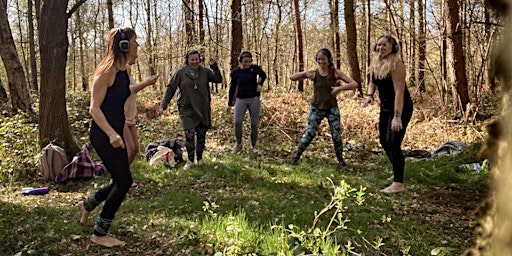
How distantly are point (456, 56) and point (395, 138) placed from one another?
16.0 feet

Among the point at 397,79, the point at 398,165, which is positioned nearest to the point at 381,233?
→ the point at 398,165

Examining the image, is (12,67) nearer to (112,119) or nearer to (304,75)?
(304,75)

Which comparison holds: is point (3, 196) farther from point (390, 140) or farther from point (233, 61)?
point (233, 61)

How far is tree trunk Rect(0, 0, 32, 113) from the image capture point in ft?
31.6

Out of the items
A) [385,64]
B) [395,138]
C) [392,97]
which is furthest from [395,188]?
[385,64]

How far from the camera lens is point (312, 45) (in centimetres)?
3284

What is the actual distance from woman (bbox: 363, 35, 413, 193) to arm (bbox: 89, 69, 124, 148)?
129 inches

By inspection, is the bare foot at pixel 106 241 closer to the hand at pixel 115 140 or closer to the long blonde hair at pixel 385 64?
the hand at pixel 115 140

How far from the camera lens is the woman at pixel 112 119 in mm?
3416

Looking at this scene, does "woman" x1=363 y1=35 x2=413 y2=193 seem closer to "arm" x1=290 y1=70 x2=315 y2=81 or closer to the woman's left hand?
the woman's left hand

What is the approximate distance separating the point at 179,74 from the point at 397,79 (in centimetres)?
346

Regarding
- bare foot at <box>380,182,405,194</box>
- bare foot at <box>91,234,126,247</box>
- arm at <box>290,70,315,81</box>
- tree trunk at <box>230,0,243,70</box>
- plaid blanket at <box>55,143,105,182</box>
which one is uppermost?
tree trunk at <box>230,0,243,70</box>

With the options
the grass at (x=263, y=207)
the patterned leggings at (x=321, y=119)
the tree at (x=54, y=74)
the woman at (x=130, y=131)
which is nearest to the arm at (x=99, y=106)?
the grass at (x=263, y=207)

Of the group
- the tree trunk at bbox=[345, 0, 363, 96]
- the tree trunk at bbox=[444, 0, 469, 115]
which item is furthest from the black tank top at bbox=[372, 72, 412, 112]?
the tree trunk at bbox=[345, 0, 363, 96]
